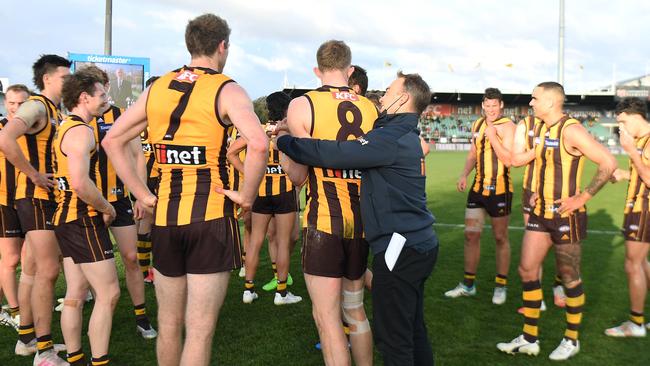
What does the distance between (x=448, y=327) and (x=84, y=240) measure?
12.4ft

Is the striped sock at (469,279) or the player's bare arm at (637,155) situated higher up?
the player's bare arm at (637,155)

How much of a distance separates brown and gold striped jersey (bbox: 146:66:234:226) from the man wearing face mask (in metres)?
0.50

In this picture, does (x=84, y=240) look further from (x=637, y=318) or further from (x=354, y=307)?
(x=637, y=318)

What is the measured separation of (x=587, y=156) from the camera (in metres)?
4.41

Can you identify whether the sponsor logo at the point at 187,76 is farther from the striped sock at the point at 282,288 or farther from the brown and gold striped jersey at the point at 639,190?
the brown and gold striped jersey at the point at 639,190

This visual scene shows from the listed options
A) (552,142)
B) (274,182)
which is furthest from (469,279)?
(274,182)

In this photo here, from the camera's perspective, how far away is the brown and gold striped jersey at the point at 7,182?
511 centimetres

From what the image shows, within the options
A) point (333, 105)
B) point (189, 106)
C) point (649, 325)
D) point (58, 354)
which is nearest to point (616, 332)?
point (649, 325)

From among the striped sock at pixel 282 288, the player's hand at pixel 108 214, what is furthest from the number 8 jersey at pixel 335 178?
the striped sock at pixel 282 288

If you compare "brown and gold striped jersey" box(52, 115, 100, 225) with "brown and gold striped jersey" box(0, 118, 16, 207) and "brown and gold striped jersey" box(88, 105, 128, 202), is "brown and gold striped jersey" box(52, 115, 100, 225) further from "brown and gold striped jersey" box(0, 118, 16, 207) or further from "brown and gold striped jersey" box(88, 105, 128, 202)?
"brown and gold striped jersey" box(0, 118, 16, 207)

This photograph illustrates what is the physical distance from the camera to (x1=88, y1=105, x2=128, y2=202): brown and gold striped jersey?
170 inches

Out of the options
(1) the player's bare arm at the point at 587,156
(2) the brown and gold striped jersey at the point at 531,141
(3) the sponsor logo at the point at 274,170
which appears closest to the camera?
(1) the player's bare arm at the point at 587,156

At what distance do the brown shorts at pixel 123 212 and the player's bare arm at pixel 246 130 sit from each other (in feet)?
7.01

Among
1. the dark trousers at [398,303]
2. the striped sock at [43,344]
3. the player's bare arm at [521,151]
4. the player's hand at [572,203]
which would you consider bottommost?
the striped sock at [43,344]
